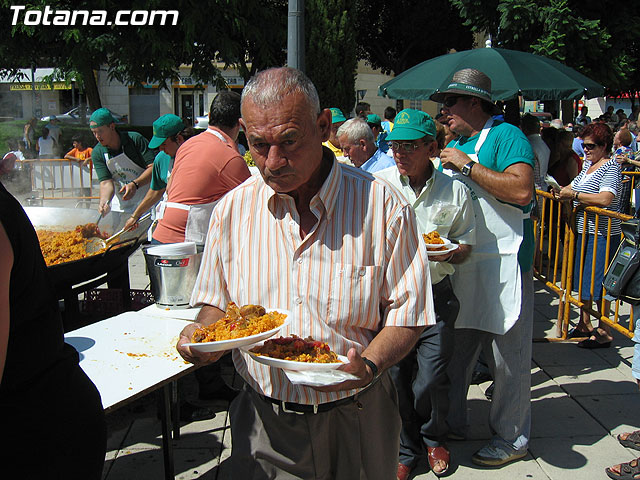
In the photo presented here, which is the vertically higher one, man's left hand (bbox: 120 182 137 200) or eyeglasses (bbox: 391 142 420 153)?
eyeglasses (bbox: 391 142 420 153)

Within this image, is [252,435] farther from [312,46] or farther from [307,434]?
[312,46]

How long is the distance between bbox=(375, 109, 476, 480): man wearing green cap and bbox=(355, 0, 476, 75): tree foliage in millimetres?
24594

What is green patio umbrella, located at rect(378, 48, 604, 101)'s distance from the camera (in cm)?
593

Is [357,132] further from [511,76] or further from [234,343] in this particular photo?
[234,343]

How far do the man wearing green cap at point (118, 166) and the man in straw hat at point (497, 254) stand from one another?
3.89 metres

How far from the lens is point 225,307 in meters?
2.17

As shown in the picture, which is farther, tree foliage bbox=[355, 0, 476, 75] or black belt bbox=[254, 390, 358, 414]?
tree foliage bbox=[355, 0, 476, 75]

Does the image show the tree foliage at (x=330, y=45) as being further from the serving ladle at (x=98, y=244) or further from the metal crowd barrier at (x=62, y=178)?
the serving ladle at (x=98, y=244)

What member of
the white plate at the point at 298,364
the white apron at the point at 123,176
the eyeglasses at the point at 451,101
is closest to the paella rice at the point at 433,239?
the eyeglasses at the point at 451,101

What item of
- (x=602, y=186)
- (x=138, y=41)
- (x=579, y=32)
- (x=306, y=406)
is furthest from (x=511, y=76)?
(x=138, y=41)

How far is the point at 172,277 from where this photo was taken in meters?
3.66

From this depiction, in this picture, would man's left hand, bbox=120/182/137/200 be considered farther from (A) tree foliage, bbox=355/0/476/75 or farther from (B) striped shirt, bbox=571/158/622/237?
(A) tree foliage, bbox=355/0/476/75

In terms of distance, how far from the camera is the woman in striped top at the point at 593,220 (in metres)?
5.58

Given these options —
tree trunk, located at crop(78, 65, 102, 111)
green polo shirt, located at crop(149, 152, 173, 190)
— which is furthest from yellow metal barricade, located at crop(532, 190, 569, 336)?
tree trunk, located at crop(78, 65, 102, 111)
